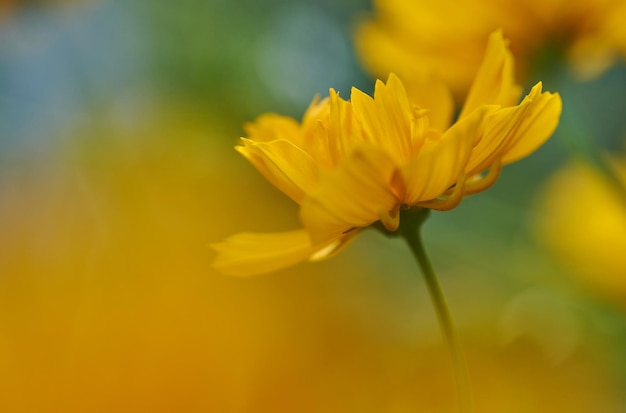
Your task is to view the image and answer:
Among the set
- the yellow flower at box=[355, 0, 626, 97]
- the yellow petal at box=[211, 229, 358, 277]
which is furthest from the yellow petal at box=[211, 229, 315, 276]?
the yellow flower at box=[355, 0, 626, 97]

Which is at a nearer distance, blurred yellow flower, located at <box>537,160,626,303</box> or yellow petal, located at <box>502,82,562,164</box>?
yellow petal, located at <box>502,82,562,164</box>

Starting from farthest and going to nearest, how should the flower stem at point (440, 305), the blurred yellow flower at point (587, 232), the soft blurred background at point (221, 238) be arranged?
the blurred yellow flower at point (587, 232) < the soft blurred background at point (221, 238) < the flower stem at point (440, 305)

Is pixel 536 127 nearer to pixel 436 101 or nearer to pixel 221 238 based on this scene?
pixel 436 101

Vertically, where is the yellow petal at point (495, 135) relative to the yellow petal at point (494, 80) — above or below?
below

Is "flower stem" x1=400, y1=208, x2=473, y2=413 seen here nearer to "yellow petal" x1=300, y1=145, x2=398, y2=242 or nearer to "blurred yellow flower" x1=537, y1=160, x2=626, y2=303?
"yellow petal" x1=300, y1=145, x2=398, y2=242

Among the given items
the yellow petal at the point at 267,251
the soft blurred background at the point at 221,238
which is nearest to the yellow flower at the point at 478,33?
the soft blurred background at the point at 221,238

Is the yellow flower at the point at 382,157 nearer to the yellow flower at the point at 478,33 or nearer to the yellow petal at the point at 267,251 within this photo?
the yellow petal at the point at 267,251
